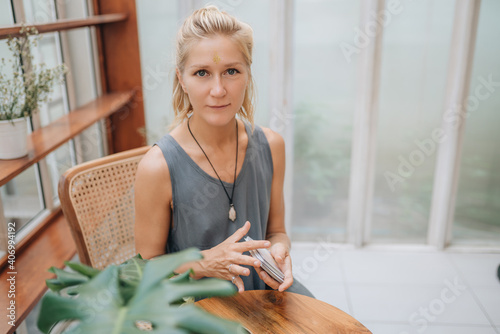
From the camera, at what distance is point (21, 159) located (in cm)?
148

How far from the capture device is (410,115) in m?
2.71

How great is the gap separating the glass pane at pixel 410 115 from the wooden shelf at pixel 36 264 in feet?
6.49

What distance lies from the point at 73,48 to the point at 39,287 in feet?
4.59

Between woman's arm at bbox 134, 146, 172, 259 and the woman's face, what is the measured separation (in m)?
0.23

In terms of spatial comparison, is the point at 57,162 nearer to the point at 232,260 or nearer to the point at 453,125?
the point at 232,260

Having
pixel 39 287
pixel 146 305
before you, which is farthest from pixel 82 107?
pixel 146 305

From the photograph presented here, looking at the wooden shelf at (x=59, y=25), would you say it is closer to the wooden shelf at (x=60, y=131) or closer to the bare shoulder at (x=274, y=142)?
the wooden shelf at (x=60, y=131)

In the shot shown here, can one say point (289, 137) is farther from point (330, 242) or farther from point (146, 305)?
point (146, 305)

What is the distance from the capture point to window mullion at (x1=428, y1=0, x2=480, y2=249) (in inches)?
97.7

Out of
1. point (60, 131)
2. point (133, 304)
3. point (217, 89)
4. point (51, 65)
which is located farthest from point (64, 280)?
point (51, 65)

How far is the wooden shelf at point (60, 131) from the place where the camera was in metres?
1.41

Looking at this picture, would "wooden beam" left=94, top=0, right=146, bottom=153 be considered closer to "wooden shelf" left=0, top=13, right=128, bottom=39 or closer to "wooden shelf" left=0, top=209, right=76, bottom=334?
"wooden shelf" left=0, top=13, right=128, bottom=39

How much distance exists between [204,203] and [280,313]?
46cm

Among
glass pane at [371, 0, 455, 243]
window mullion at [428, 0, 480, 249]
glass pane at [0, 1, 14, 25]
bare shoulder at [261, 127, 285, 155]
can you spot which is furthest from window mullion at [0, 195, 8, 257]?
window mullion at [428, 0, 480, 249]
